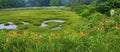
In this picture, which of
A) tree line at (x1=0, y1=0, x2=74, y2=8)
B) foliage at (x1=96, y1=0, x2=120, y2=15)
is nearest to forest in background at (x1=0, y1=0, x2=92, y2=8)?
tree line at (x1=0, y1=0, x2=74, y2=8)

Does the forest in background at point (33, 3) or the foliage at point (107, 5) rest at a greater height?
the foliage at point (107, 5)

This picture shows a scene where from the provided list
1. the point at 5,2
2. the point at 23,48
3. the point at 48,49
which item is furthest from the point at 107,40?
the point at 5,2

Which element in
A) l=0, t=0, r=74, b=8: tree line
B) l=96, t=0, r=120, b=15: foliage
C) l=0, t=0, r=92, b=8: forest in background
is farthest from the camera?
l=0, t=0, r=74, b=8: tree line

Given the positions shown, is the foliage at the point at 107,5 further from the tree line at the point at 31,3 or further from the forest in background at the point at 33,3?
the tree line at the point at 31,3

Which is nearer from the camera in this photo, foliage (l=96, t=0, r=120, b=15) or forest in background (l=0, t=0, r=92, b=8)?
foliage (l=96, t=0, r=120, b=15)

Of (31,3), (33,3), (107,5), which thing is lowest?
(31,3)

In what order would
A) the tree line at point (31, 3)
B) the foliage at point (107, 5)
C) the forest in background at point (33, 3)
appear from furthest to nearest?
1. the tree line at point (31, 3)
2. the forest in background at point (33, 3)
3. the foliage at point (107, 5)

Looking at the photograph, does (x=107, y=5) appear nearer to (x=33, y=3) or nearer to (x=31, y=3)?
(x=33, y=3)

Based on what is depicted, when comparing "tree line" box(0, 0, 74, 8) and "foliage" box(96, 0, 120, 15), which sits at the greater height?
"foliage" box(96, 0, 120, 15)

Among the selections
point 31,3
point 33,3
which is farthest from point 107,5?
point 31,3

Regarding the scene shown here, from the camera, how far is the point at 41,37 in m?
8.61

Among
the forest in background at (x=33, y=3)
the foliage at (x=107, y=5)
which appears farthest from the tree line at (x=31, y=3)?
the foliage at (x=107, y=5)

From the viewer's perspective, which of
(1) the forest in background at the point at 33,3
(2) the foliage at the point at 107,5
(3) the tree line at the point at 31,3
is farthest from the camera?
(3) the tree line at the point at 31,3

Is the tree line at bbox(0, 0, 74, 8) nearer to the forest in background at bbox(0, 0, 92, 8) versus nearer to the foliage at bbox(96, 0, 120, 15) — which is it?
the forest in background at bbox(0, 0, 92, 8)
